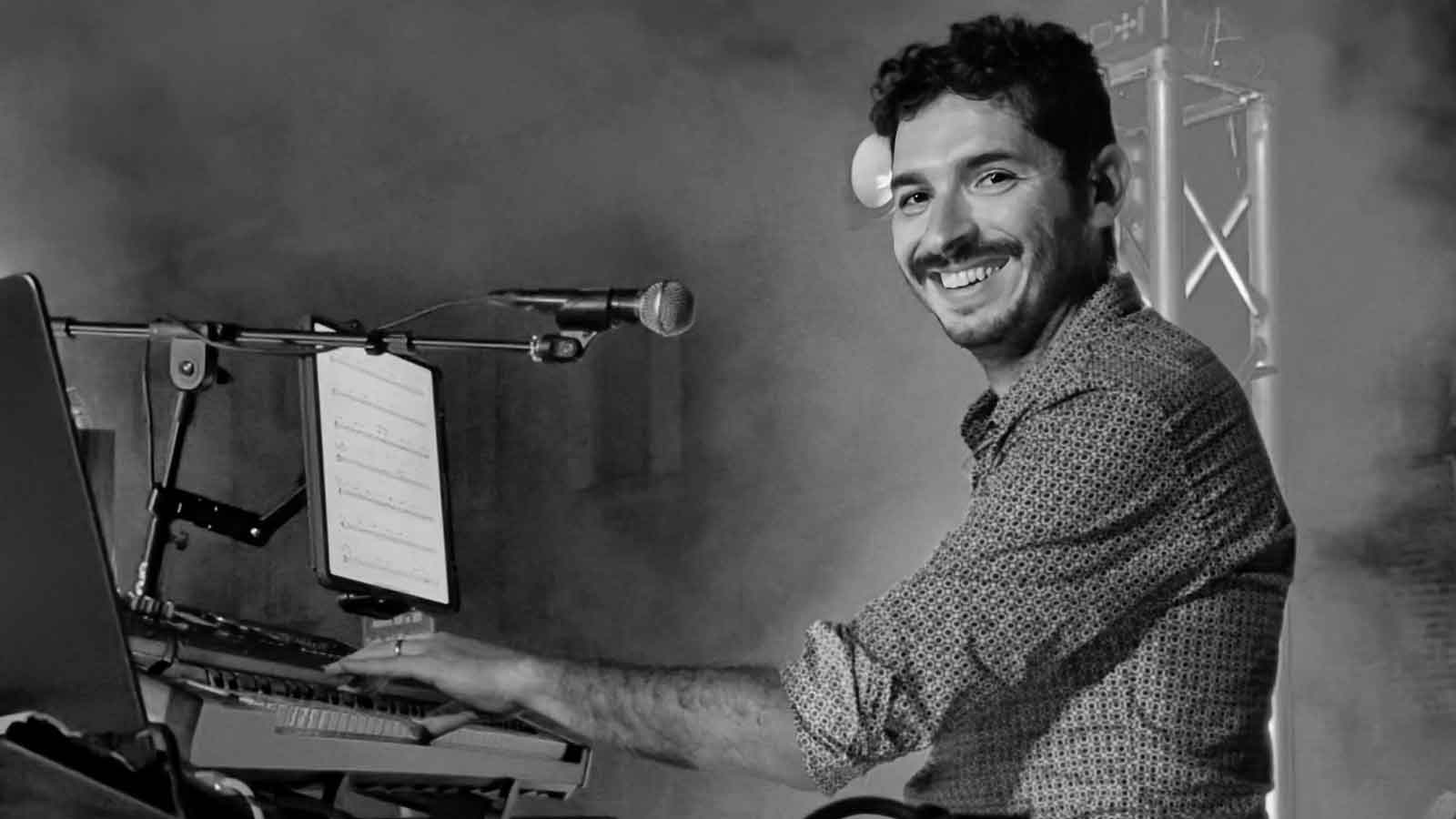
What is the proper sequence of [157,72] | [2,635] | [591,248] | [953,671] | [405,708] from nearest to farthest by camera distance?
[2,635]
[953,671]
[405,708]
[157,72]
[591,248]

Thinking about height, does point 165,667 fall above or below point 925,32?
below

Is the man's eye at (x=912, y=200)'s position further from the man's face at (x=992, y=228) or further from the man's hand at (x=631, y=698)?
the man's hand at (x=631, y=698)

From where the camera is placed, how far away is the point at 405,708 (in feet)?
5.57

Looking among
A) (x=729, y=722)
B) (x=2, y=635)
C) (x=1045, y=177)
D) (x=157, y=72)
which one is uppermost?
(x=157, y=72)

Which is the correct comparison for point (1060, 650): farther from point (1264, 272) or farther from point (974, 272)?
point (1264, 272)

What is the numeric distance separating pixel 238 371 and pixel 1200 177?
202cm

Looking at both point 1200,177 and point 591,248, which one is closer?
point 1200,177

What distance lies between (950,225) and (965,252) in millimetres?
32

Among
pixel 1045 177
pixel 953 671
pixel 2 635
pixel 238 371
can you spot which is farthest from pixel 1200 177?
pixel 2 635

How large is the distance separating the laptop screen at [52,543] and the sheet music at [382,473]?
110 cm

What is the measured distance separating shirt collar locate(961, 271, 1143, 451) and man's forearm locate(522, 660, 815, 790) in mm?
327

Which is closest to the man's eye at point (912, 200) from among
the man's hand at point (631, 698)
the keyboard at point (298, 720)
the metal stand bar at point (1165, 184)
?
the man's hand at point (631, 698)

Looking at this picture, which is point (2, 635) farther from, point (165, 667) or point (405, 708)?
point (405, 708)

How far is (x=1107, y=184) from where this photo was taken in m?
1.75
